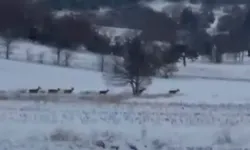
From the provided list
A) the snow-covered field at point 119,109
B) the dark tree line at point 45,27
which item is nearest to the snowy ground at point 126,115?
the snow-covered field at point 119,109

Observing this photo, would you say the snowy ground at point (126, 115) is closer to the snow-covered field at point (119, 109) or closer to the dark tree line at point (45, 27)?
the snow-covered field at point (119, 109)

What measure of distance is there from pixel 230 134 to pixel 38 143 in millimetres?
1180

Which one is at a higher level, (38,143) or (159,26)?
(159,26)

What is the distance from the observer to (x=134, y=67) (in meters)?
4.62

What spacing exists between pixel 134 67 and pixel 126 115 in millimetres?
300

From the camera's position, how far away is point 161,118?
15.1 ft

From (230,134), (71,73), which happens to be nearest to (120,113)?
(71,73)

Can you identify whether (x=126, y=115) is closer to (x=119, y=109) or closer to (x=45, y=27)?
(x=119, y=109)

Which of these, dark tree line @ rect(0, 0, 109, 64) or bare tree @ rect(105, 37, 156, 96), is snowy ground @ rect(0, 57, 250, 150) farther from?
dark tree line @ rect(0, 0, 109, 64)

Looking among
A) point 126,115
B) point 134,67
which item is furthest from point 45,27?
point 126,115

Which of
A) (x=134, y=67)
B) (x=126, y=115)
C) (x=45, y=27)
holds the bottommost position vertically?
(x=126, y=115)

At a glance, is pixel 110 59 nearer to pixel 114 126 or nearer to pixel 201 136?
pixel 114 126

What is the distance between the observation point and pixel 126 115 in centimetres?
460

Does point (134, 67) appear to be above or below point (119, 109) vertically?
above
